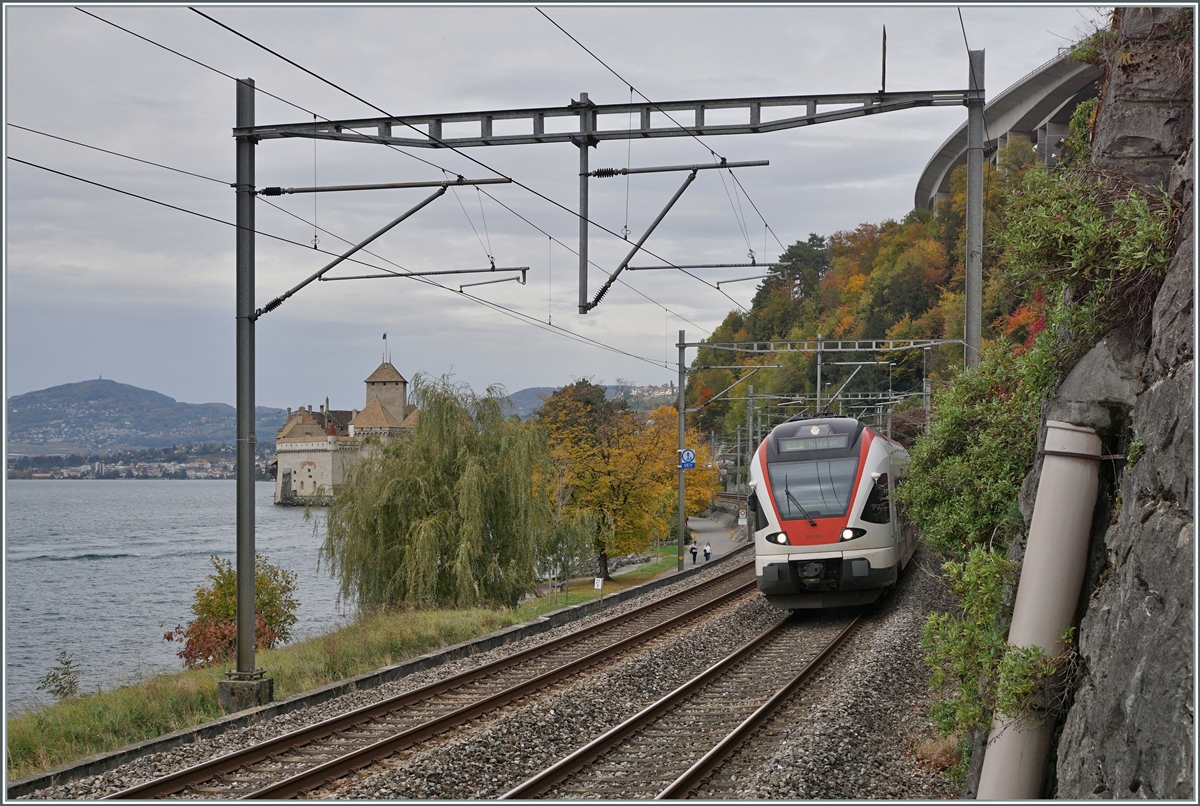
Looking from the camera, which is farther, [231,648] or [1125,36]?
[231,648]

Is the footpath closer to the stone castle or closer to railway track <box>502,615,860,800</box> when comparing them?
railway track <box>502,615,860,800</box>

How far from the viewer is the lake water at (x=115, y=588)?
Answer: 111 ft

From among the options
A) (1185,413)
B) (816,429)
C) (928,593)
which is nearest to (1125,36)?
(1185,413)

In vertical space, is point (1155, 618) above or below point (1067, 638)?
above

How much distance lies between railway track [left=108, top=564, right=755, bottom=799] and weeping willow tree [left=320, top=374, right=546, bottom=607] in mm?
6036

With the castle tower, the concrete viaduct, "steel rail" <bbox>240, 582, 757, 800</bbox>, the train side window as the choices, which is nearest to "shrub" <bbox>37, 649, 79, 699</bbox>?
"steel rail" <bbox>240, 582, 757, 800</bbox>

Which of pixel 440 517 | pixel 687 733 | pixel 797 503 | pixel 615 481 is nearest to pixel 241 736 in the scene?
pixel 687 733

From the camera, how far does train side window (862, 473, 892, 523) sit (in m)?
17.9

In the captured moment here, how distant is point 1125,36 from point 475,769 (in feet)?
27.4

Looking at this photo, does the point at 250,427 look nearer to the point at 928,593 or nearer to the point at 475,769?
the point at 475,769

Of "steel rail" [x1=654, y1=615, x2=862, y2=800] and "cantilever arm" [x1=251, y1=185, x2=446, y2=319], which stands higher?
"cantilever arm" [x1=251, y1=185, x2=446, y2=319]

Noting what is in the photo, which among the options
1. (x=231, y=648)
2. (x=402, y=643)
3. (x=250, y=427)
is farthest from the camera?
(x=231, y=648)

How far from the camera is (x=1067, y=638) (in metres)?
6.91

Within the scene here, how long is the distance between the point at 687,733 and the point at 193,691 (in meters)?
7.26
